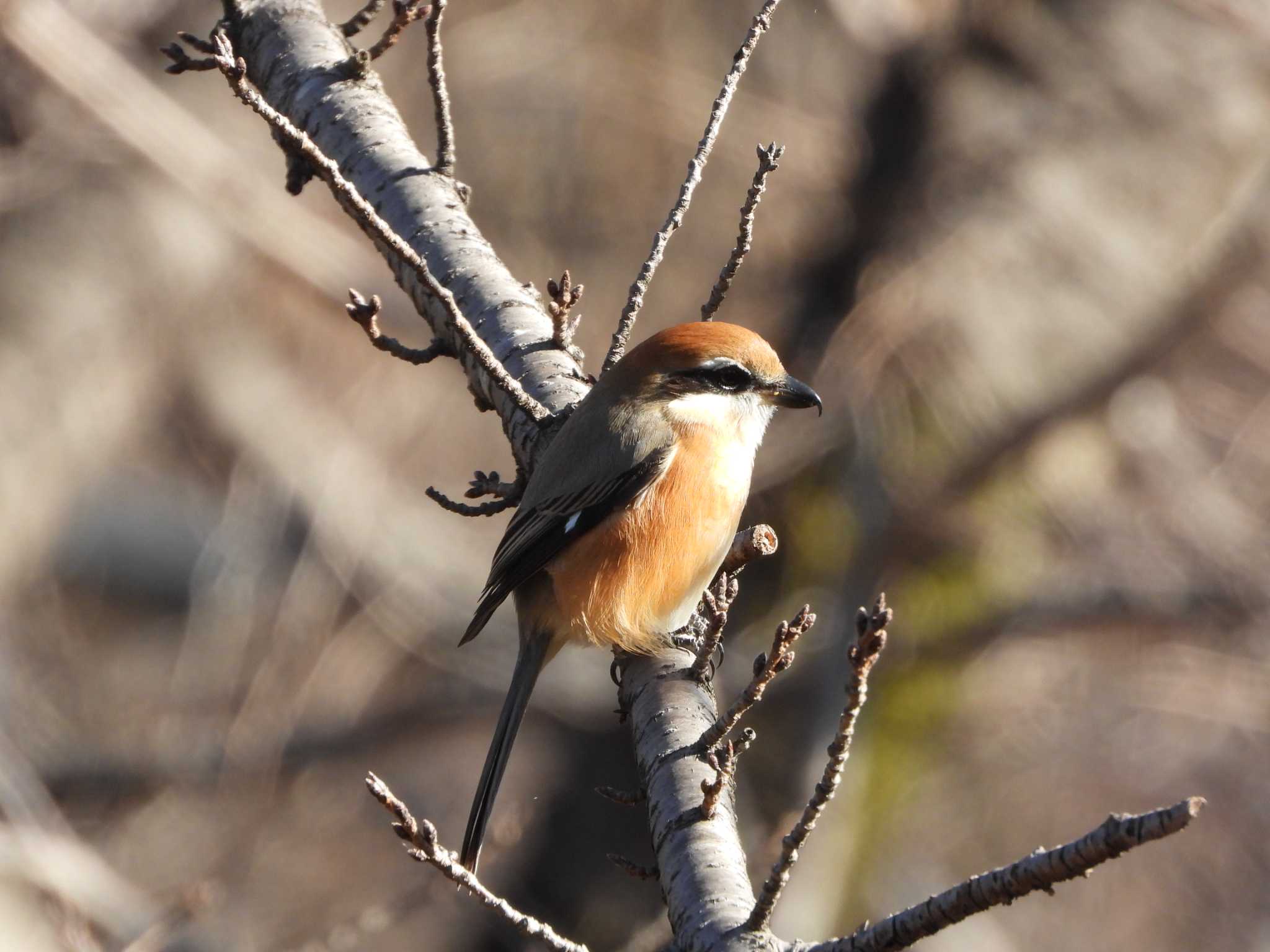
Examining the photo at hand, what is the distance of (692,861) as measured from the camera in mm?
2006

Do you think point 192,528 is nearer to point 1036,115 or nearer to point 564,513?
point 564,513

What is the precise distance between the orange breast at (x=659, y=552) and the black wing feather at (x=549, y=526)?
3cm

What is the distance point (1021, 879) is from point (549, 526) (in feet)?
5.84

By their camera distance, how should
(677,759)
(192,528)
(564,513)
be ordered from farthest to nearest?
1. (192,528)
2. (564,513)
3. (677,759)

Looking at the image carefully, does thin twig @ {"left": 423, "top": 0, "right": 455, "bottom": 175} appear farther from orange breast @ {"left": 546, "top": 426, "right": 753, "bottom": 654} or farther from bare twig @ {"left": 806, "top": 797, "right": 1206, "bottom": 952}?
bare twig @ {"left": 806, "top": 797, "right": 1206, "bottom": 952}

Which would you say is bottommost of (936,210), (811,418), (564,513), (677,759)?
(677,759)

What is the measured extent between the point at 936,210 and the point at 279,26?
4.27 meters

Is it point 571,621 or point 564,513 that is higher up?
point 564,513

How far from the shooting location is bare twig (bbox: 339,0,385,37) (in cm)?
345

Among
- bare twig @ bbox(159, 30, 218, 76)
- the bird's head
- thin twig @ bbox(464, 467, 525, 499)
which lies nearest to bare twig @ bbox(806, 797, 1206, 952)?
thin twig @ bbox(464, 467, 525, 499)

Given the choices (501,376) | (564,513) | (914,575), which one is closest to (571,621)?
(564,513)

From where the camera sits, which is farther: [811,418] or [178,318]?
[811,418]

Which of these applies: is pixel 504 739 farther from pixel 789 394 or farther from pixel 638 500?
pixel 789 394

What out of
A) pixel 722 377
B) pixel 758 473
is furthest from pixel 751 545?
pixel 758 473
